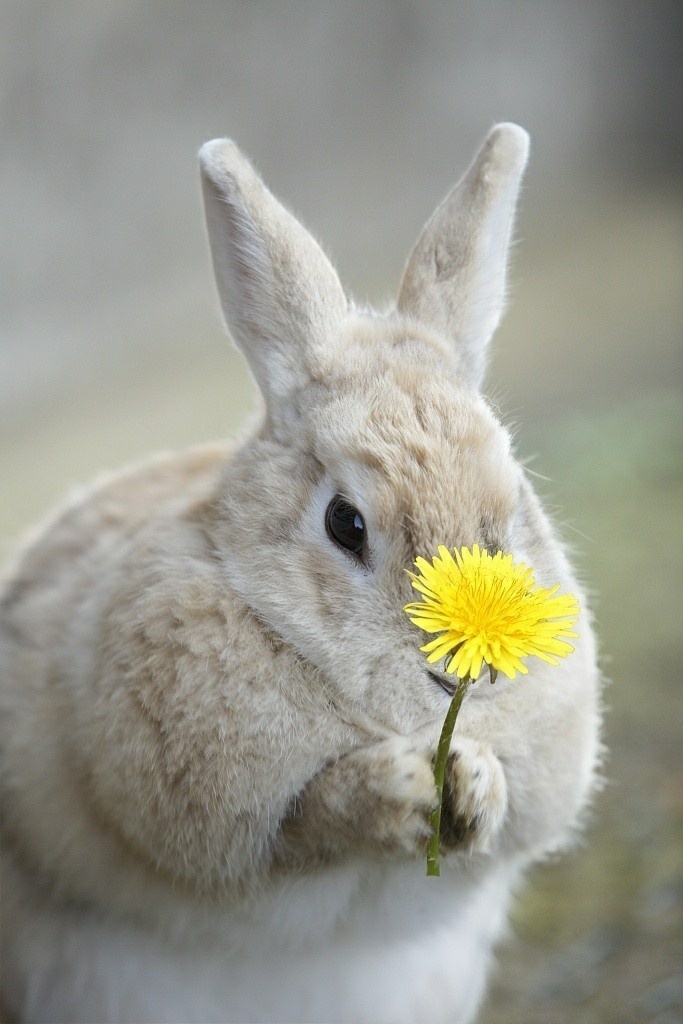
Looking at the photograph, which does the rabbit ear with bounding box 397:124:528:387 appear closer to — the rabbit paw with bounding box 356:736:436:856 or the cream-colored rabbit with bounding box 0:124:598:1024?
the cream-colored rabbit with bounding box 0:124:598:1024

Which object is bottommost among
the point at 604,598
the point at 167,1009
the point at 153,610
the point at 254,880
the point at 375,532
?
the point at 167,1009

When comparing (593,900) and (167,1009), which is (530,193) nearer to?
(593,900)

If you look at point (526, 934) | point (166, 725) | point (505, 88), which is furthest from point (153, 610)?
point (505, 88)

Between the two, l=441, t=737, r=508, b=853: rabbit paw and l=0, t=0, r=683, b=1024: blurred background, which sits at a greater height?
l=0, t=0, r=683, b=1024: blurred background

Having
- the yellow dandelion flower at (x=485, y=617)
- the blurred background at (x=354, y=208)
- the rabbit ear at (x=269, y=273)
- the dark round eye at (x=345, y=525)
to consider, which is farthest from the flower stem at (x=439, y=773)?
the blurred background at (x=354, y=208)

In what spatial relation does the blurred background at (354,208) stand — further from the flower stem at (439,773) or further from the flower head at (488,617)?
the flower head at (488,617)

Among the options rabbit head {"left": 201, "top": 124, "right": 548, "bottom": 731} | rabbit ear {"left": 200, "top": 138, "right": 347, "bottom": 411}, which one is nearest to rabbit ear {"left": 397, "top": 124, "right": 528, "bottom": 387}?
rabbit head {"left": 201, "top": 124, "right": 548, "bottom": 731}
